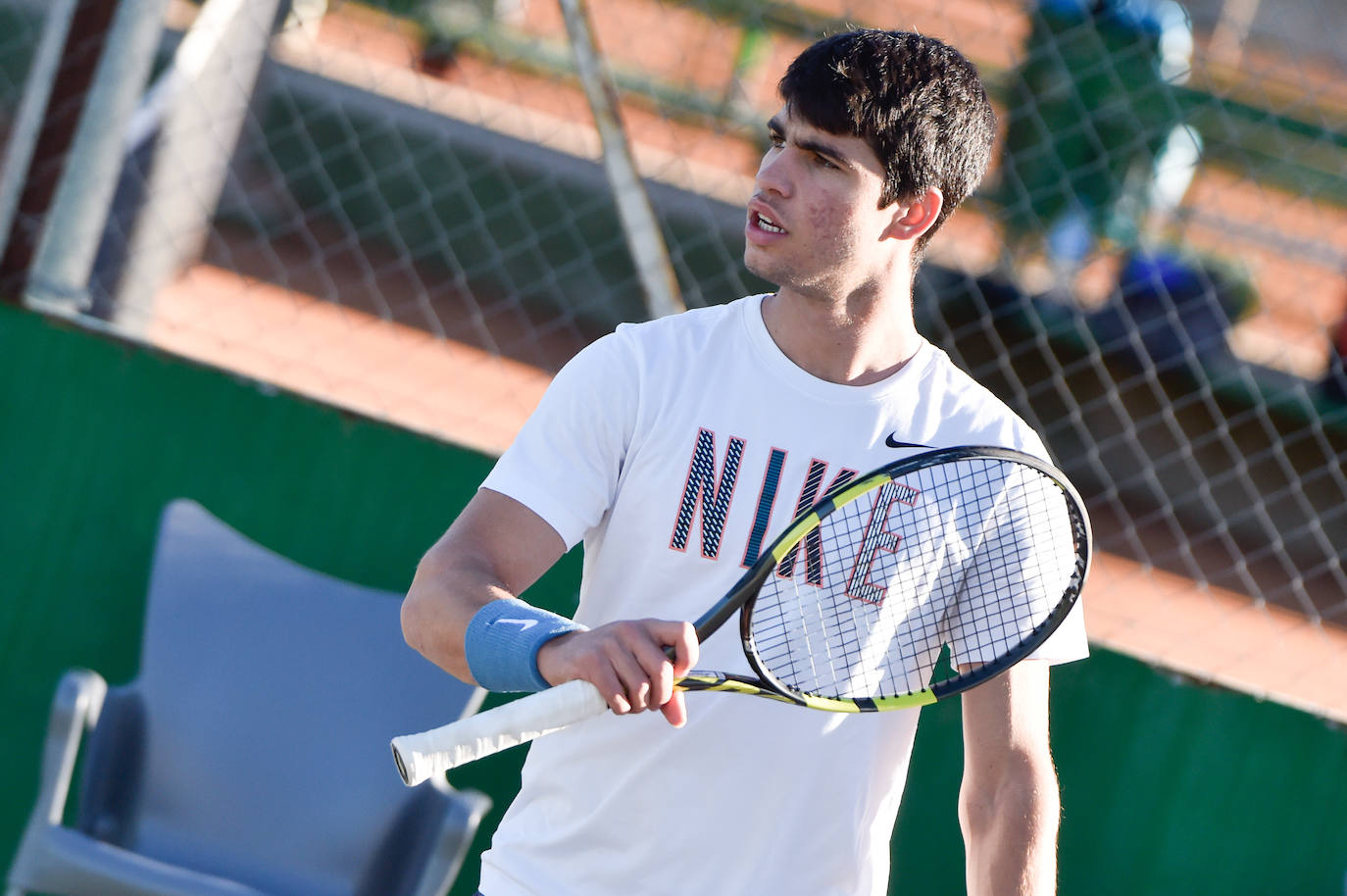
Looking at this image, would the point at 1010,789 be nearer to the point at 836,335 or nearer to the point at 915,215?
the point at 836,335

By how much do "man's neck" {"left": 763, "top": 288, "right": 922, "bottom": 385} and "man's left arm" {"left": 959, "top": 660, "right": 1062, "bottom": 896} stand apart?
0.45m

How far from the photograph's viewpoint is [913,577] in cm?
187

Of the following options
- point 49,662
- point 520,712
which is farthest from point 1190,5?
point 520,712

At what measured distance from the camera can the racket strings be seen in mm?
1856

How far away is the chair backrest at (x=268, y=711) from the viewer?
266cm

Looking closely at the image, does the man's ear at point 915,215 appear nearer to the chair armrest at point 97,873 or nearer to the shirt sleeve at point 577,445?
the shirt sleeve at point 577,445

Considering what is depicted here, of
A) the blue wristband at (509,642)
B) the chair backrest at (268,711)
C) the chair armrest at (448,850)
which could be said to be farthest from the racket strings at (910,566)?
the chair backrest at (268,711)

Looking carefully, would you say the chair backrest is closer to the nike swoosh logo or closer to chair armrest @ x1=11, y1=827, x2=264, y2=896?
chair armrest @ x1=11, y1=827, x2=264, y2=896

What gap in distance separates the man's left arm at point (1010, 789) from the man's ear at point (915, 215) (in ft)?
2.01

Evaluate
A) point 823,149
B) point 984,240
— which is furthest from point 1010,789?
point 984,240

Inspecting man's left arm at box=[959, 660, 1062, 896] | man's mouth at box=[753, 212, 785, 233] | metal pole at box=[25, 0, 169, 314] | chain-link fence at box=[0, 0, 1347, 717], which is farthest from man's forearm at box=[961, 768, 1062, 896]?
chain-link fence at box=[0, 0, 1347, 717]

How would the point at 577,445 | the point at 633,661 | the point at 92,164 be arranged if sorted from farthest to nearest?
1. the point at 92,164
2. the point at 577,445
3. the point at 633,661

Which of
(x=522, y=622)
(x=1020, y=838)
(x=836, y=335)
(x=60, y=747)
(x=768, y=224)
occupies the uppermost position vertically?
(x=768, y=224)

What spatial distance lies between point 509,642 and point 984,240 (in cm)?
648
